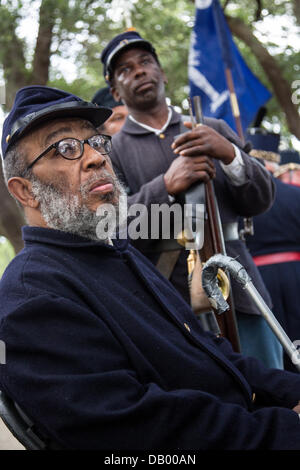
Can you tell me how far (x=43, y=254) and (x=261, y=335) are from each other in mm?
1567

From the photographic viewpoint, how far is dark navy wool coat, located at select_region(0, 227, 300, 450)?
164 centimetres

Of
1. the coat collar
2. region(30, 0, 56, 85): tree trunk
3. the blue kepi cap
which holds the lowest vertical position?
the coat collar

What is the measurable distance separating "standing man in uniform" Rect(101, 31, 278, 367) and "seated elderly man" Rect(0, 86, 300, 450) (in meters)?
0.57

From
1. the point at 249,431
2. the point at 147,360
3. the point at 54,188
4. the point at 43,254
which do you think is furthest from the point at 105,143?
the point at 249,431

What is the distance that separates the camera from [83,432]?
1636 millimetres

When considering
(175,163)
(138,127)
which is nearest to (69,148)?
(175,163)

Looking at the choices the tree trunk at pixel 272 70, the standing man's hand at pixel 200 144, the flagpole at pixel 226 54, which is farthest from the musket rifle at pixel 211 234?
the tree trunk at pixel 272 70

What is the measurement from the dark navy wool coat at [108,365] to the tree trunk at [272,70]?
9630 mm

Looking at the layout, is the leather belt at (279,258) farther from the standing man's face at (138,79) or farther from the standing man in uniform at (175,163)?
the standing man's face at (138,79)

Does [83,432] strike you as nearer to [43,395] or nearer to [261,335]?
[43,395]

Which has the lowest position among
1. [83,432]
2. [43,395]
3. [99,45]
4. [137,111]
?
[83,432]

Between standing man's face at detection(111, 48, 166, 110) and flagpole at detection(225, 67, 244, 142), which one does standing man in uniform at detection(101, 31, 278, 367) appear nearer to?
standing man's face at detection(111, 48, 166, 110)

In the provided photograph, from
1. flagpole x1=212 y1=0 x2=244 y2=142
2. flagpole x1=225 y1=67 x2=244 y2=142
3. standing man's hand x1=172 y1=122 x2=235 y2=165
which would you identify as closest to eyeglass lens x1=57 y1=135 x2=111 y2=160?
standing man's hand x1=172 y1=122 x2=235 y2=165

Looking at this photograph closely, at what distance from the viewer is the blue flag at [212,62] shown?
496cm
